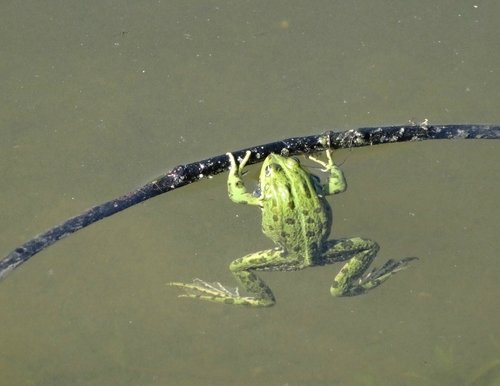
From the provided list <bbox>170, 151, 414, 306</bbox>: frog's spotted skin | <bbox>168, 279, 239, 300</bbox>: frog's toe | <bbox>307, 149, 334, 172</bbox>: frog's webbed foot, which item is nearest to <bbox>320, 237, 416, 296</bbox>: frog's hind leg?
<bbox>170, 151, 414, 306</bbox>: frog's spotted skin

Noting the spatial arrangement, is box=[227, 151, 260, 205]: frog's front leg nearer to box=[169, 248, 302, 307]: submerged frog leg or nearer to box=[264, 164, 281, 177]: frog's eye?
box=[264, 164, 281, 177]: frog's eye

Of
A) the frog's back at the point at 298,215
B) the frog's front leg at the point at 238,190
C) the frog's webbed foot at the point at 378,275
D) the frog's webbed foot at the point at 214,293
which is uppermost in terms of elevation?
the frog's front leg at the point at 238,190

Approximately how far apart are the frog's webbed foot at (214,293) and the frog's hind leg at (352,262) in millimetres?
576

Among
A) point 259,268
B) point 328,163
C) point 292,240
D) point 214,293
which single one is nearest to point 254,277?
point 259,268

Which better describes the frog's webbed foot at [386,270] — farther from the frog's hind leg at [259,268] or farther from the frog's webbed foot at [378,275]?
the frog's hind leg at [259,268]

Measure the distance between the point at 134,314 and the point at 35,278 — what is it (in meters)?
0.86

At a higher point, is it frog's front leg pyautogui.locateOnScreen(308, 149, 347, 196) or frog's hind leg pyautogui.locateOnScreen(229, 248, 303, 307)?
frog's front leg pyautogui.locateOnScreen(308, 149, 347, 196)

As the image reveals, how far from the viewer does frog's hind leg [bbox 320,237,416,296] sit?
17.9 feet

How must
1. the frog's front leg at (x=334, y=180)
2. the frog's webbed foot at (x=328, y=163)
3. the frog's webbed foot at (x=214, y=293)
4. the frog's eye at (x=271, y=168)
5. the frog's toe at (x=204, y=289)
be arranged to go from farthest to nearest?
the frog's toe at (x=204, y=289) < the frog's webbed foot at (x=214, y=293) < the frog's front leg at (x=334, y=180) < the frog's webbed foot at (x=328, y=163) < the frog's eye at (x=271, y=168)

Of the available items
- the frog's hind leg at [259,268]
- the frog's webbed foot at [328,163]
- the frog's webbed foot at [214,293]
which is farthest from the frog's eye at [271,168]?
the frog's webbed foot at [214,293]

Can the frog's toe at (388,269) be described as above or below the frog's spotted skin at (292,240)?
below

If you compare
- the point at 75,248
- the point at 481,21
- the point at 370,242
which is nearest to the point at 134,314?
the point at 75,248

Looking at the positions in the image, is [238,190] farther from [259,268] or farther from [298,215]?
[259,268]

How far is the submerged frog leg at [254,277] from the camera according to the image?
5.46 metres
